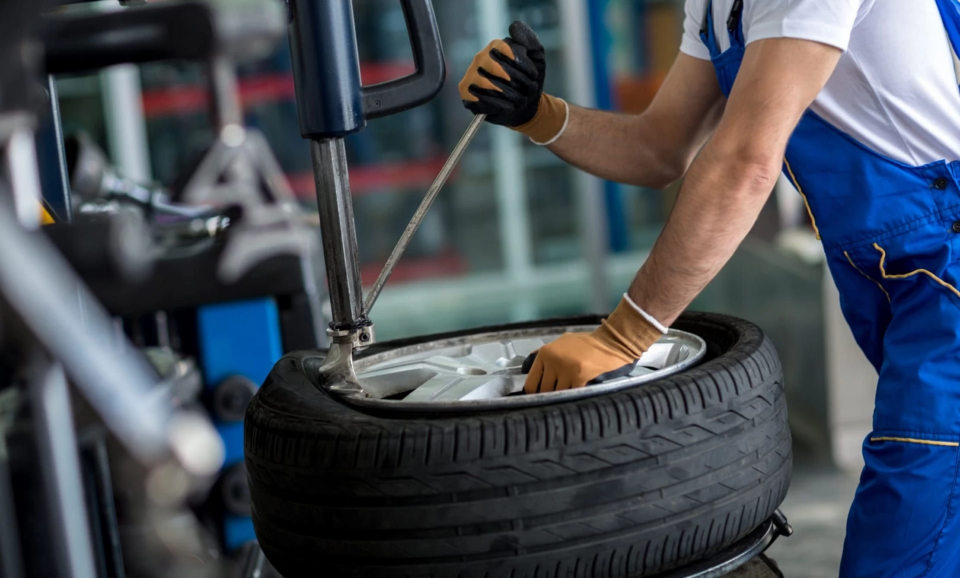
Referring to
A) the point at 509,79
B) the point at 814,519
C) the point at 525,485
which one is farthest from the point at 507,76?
the point at 814,519

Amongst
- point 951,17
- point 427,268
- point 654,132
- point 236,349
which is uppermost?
point 951,17

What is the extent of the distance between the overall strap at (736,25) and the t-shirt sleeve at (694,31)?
0.42 ft

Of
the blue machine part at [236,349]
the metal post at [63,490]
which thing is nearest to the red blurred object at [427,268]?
the blue machine part at [236,349]

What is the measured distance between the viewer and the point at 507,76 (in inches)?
49.4

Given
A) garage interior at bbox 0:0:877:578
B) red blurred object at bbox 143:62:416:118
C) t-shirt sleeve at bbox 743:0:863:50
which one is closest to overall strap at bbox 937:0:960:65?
t-shirt sleeve at bbox 743:0:863:50

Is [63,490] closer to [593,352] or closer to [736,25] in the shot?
[593,352]

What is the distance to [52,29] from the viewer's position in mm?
654

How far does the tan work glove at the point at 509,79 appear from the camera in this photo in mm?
1240

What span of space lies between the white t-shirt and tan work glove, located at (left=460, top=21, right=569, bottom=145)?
29 cm

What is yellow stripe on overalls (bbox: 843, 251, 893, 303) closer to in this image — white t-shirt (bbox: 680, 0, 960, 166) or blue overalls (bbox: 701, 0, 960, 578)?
blue overalls (bbox: 701, 0, 960, 578)

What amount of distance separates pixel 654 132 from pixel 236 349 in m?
0.88

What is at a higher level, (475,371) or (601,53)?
(601,53)

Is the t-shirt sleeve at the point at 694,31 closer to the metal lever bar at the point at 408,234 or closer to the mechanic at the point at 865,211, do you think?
the mechanic at the point at 865,211

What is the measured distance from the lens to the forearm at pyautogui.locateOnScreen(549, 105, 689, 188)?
4.79 feet
